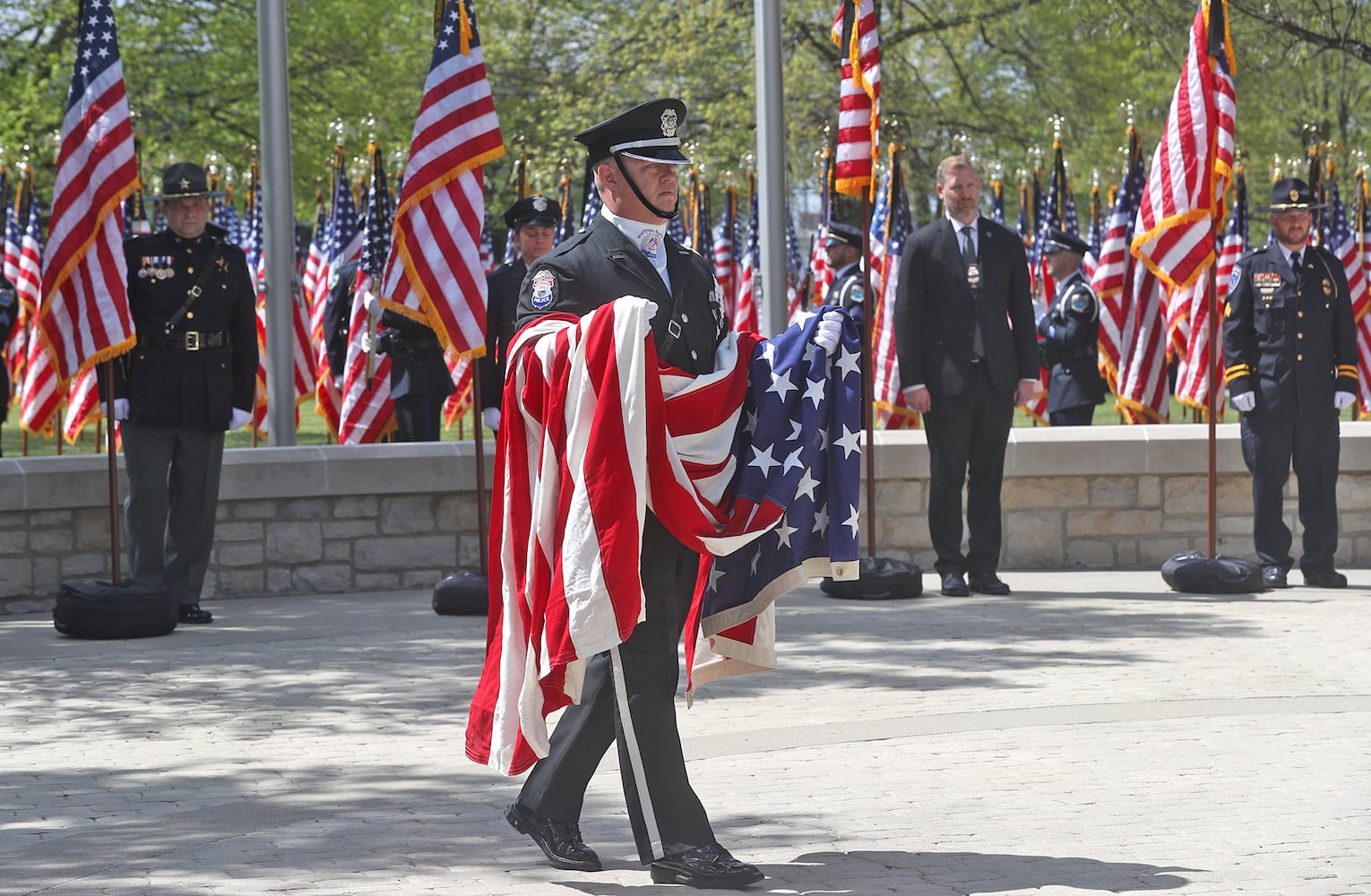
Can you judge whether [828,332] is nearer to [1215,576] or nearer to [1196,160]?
[1215,576]

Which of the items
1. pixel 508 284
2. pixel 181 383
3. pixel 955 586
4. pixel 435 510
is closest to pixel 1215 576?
pixel 955 586

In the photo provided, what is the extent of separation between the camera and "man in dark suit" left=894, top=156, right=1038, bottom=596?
10.3 m

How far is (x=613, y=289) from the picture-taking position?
5.09m

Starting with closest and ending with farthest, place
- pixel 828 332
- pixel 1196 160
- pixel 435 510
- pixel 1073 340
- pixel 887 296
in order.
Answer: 1. pixel 828 332
2. pixel 1196 160
3. pixel 435 510
4. pixel 1073 340
5. pixel 887 296

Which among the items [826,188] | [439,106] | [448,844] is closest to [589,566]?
[448,844]

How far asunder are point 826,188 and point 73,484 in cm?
944

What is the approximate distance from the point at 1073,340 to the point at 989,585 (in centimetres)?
393

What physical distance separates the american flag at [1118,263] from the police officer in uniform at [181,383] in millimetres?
9417

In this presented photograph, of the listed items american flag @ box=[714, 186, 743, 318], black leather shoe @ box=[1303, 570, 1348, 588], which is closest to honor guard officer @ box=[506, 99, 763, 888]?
black leather shoe @ box=[1303, 570, 1348, 588]

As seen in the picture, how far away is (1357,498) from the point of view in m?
11.2

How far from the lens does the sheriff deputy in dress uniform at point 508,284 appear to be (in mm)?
10180

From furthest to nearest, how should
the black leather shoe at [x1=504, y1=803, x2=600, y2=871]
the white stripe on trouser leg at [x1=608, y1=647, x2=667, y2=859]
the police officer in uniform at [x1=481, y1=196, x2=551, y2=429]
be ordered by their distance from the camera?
the police officer in uniform at [x1=481, y1=196, x2=551, y2=429]
the black leather shoe at [x1=504, y1=803, x2=600, y2=871]
the white stripe on trouser leg at [x1=608, y1=647, x2=667, y2=859]

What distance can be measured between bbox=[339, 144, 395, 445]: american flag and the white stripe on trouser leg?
923 cm

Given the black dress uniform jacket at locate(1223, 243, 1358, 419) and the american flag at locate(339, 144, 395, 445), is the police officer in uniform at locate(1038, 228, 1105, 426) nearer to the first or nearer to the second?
the black dress uniform jacket at locate(1223, 243, 1358, 419)
